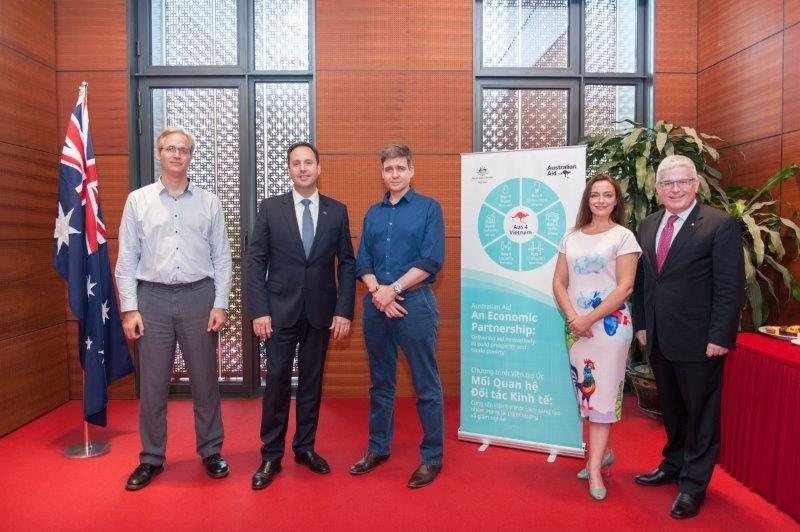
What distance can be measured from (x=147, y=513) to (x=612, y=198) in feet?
8.68

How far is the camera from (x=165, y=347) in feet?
9.38

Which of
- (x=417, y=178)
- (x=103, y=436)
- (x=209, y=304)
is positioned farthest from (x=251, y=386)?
(x=417, y=178)

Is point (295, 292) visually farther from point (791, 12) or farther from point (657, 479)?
point (791, 12)

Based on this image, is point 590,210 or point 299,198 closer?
point 590,210

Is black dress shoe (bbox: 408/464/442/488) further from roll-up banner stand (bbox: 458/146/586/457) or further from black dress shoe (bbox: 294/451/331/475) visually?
roll-up banner stand (bbox: 458/146/586/457)

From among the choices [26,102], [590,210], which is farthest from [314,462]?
[26,102]

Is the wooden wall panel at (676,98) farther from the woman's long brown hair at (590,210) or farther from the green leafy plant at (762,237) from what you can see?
the woman's long brown hair at (590,210)

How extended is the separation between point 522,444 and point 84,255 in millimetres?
2850

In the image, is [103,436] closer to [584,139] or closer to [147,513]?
[147,513]

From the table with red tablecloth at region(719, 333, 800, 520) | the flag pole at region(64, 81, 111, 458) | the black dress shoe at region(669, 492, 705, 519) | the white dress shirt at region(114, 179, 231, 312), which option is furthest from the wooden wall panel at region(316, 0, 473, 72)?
the black dress shoe at region(669, 492, 705, 519)

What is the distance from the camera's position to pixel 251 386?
14.6 feet

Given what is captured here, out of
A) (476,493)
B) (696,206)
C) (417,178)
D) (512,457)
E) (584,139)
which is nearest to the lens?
(696,206)

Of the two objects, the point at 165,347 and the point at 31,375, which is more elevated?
the point at 165,347

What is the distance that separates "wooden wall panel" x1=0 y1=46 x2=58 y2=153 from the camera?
362cm
